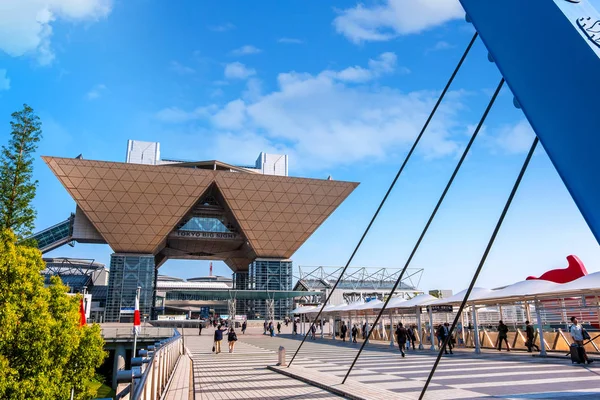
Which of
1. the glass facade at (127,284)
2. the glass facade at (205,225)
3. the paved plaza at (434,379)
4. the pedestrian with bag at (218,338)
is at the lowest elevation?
the paved plaza at (434,379)

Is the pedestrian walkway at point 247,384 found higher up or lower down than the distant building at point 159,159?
lower down

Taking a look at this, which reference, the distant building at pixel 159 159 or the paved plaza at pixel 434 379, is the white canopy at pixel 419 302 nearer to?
the paved plaza at pixel 434 379

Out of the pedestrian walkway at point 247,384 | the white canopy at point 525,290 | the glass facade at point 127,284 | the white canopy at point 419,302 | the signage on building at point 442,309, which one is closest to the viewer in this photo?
the pedestrian walkway at point 247,384

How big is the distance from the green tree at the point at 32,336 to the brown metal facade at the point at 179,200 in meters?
35.0

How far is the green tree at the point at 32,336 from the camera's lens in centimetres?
1464

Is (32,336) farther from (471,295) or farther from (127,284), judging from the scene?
(127,284)

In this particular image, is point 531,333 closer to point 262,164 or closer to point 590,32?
point 590,32

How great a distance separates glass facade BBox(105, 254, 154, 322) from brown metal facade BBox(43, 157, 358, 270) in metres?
1.24

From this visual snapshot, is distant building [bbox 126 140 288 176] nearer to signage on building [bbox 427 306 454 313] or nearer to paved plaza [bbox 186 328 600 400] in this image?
signage on building [bbox 427 306 454 313]

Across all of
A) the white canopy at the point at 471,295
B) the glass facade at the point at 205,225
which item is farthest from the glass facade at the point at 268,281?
the white canopy at the point at 471,295

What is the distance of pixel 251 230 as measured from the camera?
57.6 meters

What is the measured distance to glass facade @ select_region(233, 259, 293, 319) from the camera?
6071 centimetres

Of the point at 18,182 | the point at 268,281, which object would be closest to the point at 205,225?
the point at 268,281

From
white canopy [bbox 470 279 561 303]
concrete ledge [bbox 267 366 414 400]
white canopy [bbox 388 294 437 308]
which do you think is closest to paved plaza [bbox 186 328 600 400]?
concrete ledge [bbox 267 366 414 400]
